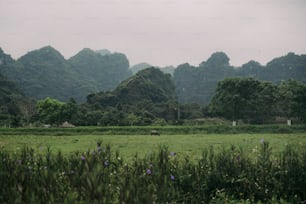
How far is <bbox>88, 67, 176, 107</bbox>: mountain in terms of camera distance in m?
71.1

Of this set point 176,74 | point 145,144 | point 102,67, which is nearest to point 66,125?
point 145,144

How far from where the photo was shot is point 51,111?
52.5 meters

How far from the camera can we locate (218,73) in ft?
369

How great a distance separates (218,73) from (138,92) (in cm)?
4349

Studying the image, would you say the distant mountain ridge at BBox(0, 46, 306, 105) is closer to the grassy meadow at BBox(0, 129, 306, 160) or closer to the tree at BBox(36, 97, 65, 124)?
the tree at BBox(36, 97, 65, 124)

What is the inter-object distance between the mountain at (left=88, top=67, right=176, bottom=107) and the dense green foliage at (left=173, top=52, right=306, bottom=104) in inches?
799

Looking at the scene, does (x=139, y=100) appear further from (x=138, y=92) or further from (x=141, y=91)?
(x=141, y=91)

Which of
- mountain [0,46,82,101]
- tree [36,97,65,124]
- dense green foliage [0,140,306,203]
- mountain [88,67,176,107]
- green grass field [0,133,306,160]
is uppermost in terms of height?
mountain [0,46,82,101]

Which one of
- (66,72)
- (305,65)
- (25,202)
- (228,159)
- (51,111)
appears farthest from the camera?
(66,72)

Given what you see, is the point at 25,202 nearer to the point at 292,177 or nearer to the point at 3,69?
the point at 292,177

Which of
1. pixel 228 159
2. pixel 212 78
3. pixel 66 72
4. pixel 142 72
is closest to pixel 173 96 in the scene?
pixel 142 72

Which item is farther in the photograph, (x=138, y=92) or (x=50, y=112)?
(x=138, y=92)

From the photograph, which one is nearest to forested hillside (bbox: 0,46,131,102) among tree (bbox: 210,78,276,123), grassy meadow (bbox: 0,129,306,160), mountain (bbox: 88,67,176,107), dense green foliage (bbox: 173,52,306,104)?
mountain (bbox: 88,67,176,107)

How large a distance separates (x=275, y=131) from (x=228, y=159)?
1388 inches
